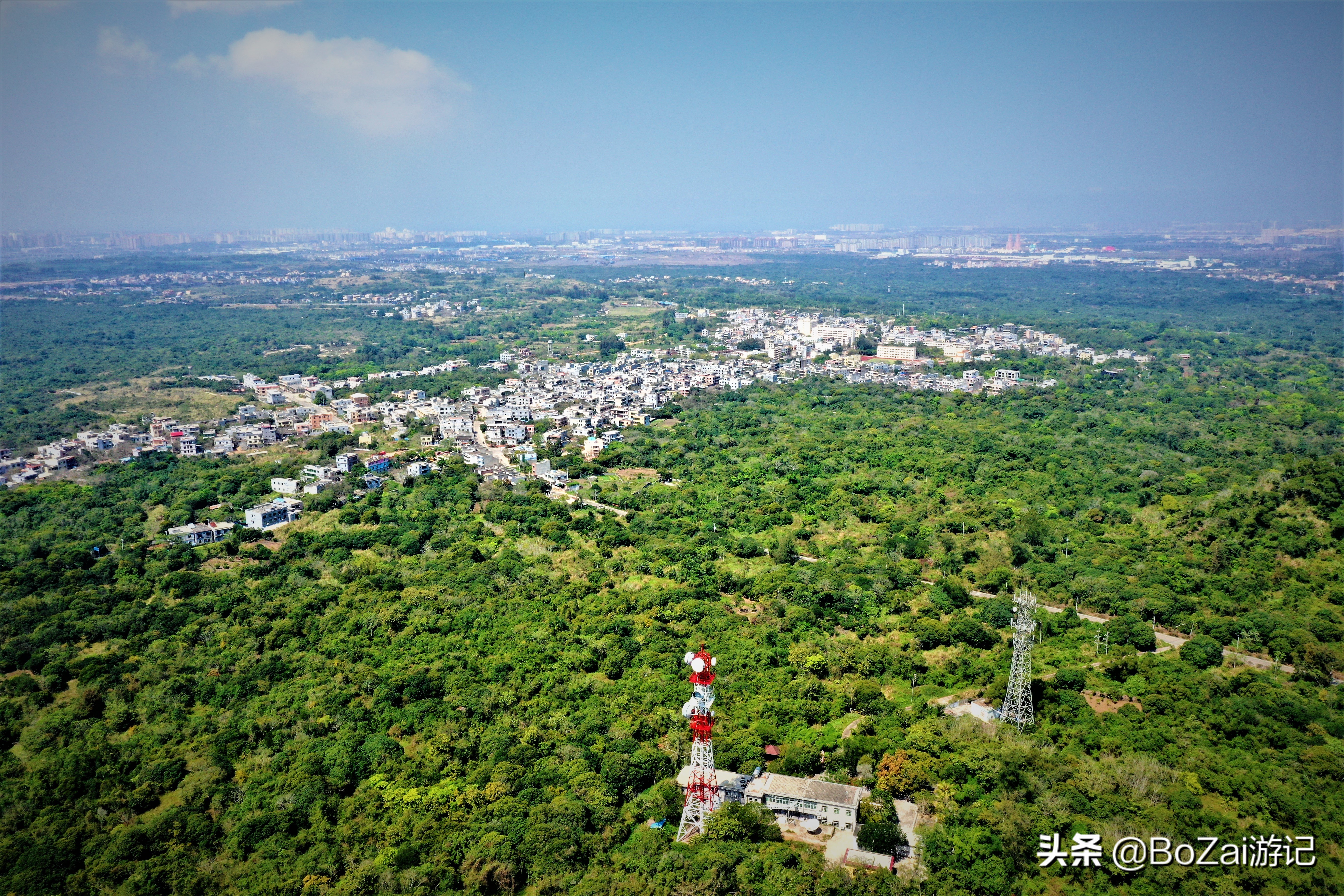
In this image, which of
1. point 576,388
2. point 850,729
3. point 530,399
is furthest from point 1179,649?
point 576,388

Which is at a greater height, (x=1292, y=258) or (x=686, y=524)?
(x=1292, y=258)

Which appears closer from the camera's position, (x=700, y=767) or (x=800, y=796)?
(x=700, y=767)

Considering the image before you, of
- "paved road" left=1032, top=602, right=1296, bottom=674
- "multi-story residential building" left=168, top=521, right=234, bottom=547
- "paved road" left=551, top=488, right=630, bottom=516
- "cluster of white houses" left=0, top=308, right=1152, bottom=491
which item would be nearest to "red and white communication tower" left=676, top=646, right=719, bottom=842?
"paved road" left=1032, top=602, right=1296, bottom=674

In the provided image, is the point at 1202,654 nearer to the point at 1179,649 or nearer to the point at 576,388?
the point at 1179,649

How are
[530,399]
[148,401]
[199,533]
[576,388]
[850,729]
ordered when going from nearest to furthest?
1. [850,729]
2. [199,533]
3. [530,399]
4. [148,401]
5. [576,388]

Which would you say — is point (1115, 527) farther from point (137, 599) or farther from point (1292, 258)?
point (1292, 258)

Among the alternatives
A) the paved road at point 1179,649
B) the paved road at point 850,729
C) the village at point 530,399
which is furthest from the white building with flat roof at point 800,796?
the village at point 530,399

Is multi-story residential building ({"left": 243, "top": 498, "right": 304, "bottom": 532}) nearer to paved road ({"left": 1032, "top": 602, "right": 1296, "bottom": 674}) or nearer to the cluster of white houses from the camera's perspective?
the cluster of white houses

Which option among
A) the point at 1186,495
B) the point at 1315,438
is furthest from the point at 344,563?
the point at 1315,438
